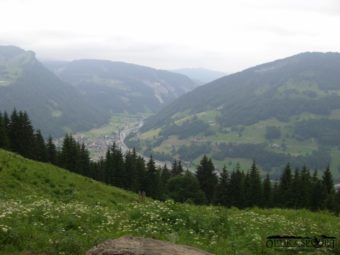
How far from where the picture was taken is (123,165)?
335 feet

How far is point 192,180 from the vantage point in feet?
286

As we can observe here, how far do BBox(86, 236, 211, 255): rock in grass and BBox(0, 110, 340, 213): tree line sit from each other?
6814 cm

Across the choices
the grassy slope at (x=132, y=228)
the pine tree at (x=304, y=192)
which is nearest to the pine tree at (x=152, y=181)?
the pine tree at (x=304, y=192)

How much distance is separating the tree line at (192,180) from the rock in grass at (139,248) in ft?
224

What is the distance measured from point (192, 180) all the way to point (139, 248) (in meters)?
75.2

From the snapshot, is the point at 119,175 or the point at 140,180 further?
the point at 119,175

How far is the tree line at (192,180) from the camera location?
83.1 meters

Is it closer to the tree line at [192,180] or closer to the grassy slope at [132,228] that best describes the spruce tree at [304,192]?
the tree line at [192,180]

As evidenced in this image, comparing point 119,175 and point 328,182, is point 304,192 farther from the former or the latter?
point 119,175

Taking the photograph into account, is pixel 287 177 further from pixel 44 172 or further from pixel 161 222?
pixel 161 222

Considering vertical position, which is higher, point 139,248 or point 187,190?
point 139,248

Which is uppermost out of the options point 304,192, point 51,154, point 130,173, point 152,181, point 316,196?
point 51,154

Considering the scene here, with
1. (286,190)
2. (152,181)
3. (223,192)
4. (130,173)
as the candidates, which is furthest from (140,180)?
(286,190)

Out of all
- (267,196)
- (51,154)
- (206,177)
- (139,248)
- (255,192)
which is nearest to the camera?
(139,248)
